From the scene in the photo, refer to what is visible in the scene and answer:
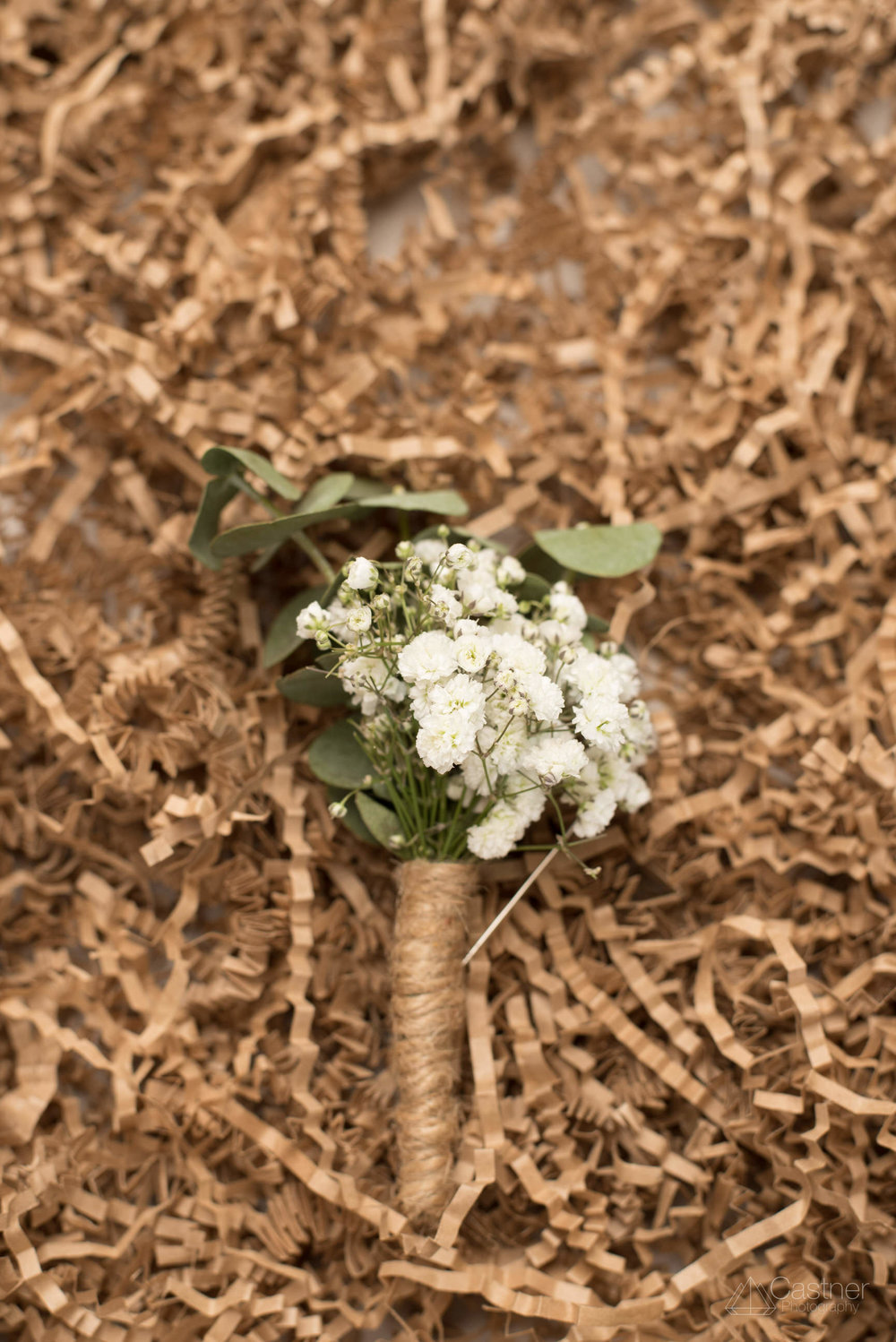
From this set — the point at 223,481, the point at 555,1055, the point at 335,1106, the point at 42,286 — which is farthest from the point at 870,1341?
the point at 42,286

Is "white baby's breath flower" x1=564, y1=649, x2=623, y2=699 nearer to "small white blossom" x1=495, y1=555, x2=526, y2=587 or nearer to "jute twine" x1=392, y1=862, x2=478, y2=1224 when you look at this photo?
"small white blossom" x1=495, y1=555, x2=526, y2=587

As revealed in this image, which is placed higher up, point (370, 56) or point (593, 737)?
point (370, 56)

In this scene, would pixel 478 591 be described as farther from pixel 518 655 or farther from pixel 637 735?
pixel 637 735

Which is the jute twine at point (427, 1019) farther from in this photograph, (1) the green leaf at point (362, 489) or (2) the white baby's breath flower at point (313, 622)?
(1) the green leaf at point (362, 489)

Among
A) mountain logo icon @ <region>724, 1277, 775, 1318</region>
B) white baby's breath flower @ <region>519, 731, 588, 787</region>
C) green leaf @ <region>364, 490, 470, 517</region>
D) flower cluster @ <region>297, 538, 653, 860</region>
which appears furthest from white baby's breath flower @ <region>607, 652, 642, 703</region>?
mountain logo icon @ <region>724, 1277, 775, 1318</region>

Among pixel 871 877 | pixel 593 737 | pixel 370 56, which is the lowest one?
pixel 871 877

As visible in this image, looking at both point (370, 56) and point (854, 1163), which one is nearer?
point (854, 1163)

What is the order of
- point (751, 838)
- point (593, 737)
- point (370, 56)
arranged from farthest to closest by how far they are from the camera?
point (370, 56) < point (751, 838) < point (593, 737)

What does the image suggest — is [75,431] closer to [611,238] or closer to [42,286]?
[42,286]
